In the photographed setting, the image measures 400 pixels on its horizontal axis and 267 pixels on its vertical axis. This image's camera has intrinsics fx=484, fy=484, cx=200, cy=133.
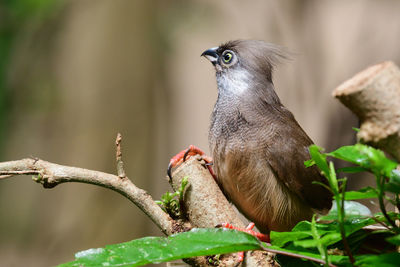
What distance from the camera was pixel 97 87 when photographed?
20.2ft

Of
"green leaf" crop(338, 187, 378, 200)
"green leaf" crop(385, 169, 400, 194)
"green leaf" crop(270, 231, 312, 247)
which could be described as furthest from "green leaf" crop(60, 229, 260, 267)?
"green leaf" crop(385, 169, 400, 194)

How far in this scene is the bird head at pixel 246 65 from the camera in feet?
10.5

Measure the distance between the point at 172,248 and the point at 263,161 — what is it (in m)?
1.54

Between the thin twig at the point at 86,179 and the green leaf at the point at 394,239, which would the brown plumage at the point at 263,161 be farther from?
the green leaf at the point at 394,239

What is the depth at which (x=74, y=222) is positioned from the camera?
5.96 m

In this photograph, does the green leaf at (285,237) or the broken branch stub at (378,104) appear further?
the green leaf at (285,237)

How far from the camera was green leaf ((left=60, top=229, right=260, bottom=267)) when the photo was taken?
53.2 inches

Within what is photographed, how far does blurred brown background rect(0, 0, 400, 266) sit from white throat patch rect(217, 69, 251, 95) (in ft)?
8.71

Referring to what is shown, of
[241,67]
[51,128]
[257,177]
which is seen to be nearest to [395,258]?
[257,177]

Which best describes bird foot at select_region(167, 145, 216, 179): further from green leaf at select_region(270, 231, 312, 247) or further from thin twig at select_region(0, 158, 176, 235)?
green leaf at select_region(270, 231, 312, 247)

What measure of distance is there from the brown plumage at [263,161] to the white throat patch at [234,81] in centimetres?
1

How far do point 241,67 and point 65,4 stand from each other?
373 cm

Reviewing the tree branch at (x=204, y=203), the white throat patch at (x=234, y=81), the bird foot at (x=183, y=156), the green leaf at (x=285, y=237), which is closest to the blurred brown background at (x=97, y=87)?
the white throat patch at (x=234, y=81)

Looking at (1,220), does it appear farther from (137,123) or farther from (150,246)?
(150,246)
